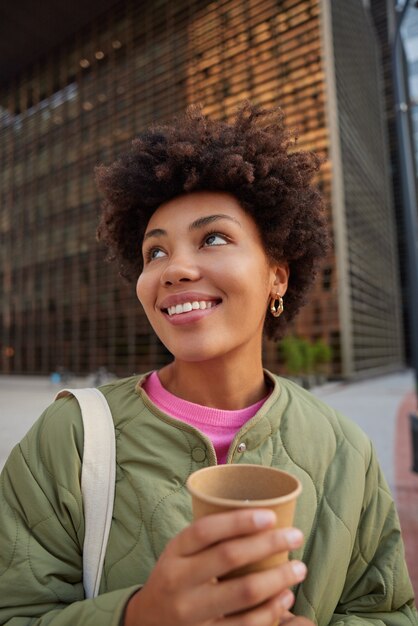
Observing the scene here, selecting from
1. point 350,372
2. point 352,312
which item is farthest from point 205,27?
point 350,372

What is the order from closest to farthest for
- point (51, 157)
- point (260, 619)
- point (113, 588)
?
point (260, 619)
point (113, 588)
point (51, 157)

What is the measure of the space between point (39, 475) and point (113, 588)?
31 cm

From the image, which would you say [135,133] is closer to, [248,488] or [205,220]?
[205,220]

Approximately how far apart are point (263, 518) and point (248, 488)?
0.59 feet

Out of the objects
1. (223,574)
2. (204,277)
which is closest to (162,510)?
(223,574)

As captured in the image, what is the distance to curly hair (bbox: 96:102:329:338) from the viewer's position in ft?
4.35

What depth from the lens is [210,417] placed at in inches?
48.0

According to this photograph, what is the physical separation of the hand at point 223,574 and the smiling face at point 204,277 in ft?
1.91

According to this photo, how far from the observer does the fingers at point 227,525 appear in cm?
58

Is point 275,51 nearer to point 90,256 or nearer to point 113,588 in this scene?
point 90,256

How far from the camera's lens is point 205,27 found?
30.4 m

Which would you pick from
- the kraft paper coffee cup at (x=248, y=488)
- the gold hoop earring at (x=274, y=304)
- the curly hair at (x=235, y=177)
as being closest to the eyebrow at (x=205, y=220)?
the curly hair at (x=235, y=177)

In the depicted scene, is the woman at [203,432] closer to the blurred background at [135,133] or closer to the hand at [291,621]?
the hand at [291,621]

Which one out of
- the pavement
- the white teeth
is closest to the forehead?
the white teeth
